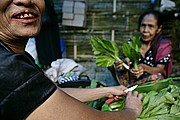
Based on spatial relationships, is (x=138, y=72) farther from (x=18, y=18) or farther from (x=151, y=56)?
(x=18, y=18)

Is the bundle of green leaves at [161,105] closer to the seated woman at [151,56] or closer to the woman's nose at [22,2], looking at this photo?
the woman's nose at [22,2]

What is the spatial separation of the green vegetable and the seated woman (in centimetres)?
6

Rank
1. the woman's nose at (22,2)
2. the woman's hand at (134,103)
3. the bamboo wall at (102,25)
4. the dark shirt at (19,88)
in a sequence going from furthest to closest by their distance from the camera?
the bamboo wall at (102,25)
the woman's hand at (134,103)
the woman's nose at (22,2)
the dark shirt at (19,88)

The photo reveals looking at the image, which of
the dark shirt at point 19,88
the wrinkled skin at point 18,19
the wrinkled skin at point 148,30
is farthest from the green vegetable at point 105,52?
the dark shirt at point 19,88

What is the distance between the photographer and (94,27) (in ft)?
17.5

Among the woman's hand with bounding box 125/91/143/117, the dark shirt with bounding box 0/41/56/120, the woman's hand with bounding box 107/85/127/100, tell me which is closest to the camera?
the dark shirt with bounding box 0/41/56/120

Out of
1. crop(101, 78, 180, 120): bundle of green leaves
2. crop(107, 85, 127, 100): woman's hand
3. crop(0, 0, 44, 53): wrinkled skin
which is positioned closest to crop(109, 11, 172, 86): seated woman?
crop(107, 85, 127, 100): woman's hand

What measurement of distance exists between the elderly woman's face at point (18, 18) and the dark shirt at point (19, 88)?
183 mm

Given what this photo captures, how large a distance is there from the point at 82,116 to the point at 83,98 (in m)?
0.79

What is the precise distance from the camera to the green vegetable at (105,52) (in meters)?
2.91

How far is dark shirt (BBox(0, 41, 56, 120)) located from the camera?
3.23 ft

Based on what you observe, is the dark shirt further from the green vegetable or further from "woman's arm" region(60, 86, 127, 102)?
the green vegetable

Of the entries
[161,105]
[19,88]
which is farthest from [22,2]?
[161,105]

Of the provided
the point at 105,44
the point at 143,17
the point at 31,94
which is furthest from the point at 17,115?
the point at 143,17
